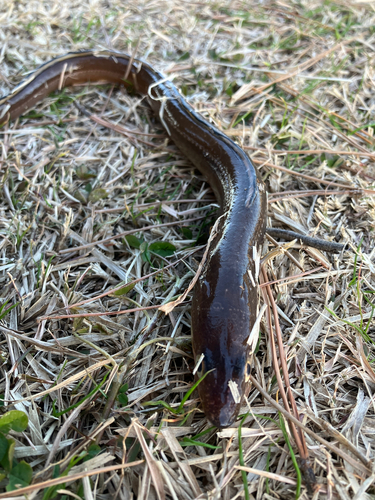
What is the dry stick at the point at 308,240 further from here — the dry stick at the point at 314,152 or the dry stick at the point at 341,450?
the dry stick at the point at 341,450

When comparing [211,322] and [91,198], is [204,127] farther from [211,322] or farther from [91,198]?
[211,322]

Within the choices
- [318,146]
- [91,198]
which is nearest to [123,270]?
[91,198]

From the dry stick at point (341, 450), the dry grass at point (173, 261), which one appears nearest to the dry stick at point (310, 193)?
the dry grass at point (173, 261)

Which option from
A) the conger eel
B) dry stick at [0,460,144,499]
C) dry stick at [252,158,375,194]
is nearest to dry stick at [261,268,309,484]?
the conger eel

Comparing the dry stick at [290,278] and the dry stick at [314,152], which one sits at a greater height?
the dry stick at [314,152]

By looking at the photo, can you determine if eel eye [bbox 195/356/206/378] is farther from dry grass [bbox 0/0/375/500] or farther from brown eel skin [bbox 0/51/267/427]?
dry grass [bbox 0/0/375/500]

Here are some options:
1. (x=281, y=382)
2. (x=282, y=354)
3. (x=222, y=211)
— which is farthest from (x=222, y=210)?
(x=281, y=382)

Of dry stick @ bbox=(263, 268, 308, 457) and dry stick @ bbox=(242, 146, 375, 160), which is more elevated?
dry stick @ bbox=(242, 146, 375, 160)
